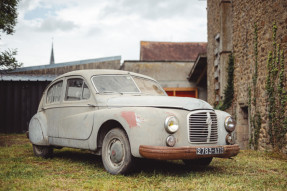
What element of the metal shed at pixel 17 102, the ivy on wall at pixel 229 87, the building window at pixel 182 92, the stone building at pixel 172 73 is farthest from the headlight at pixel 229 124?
the building window at pixel 182 92

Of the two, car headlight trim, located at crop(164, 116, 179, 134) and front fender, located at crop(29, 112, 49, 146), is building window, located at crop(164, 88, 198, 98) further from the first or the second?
car headlight trim, located at crop(164, 116, 179, 134)

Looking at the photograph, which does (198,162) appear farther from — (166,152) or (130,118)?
(130,118)

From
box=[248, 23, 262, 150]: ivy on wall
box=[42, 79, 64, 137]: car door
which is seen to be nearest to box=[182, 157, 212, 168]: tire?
box=[42, 79, 64, 137]: car door

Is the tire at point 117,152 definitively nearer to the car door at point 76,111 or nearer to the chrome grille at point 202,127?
the car door at point 76,111

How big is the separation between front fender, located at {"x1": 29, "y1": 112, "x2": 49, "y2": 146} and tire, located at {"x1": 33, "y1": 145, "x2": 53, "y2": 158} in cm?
21

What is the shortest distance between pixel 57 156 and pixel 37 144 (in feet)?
2.16

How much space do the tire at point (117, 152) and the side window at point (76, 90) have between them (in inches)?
45.2

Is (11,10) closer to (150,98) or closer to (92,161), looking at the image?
(92,161)

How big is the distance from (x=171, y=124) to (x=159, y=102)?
1.65 feet

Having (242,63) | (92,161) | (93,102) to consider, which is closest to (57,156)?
(92,161)

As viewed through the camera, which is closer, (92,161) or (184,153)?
(184,153)

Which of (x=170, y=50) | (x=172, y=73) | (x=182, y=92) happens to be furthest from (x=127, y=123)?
(x=170, y=50)

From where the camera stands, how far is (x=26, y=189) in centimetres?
394

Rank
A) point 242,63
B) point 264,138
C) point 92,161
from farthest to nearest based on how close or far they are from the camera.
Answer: point 242,63 → point 264,138 → point 92,161
